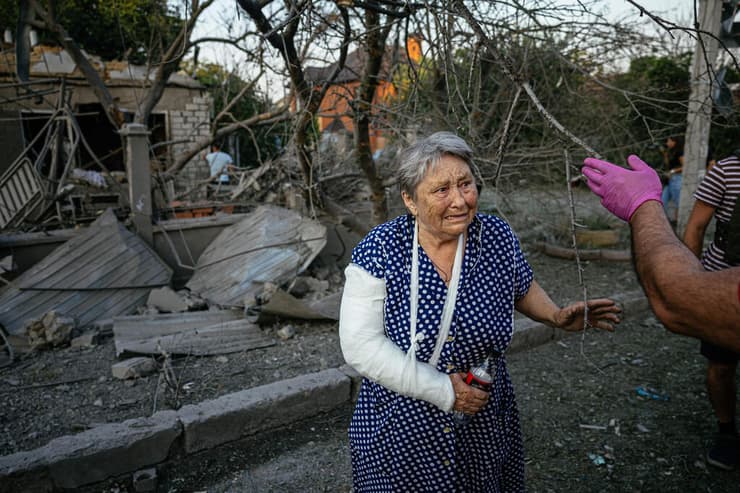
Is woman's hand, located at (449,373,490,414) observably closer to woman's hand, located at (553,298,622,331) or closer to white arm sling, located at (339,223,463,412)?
white arm sling, located at (339,223,463,412)

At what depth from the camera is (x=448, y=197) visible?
1792 millimetres

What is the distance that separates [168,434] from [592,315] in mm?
2421

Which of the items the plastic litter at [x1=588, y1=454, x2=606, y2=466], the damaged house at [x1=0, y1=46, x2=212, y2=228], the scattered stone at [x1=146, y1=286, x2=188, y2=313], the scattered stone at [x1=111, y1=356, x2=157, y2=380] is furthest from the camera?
the damaged house at [x1=0, y1=46, x2=212, y2=228]

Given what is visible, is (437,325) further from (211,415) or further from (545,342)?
(545,342)

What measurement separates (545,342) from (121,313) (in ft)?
14.2

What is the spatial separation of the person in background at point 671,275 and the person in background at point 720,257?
4.11 feet

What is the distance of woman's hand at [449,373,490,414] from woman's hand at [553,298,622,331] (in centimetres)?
50

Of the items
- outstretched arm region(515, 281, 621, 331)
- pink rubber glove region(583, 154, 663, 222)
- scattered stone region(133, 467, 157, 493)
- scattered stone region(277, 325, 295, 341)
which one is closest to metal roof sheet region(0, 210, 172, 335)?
scattered stone region(277, 325, 295, 341)

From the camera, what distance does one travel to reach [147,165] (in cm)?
602

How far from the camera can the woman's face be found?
1792 mm


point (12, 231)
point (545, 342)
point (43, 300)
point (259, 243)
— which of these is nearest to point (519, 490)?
point (545, 342)

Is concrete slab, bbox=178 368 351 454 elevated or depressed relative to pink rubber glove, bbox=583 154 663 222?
depressed

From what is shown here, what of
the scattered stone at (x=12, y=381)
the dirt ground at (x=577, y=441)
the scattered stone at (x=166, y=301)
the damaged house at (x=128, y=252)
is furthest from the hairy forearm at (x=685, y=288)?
the scattered stone at (x=166, y=301)

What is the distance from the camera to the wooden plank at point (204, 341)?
14.1 feet
